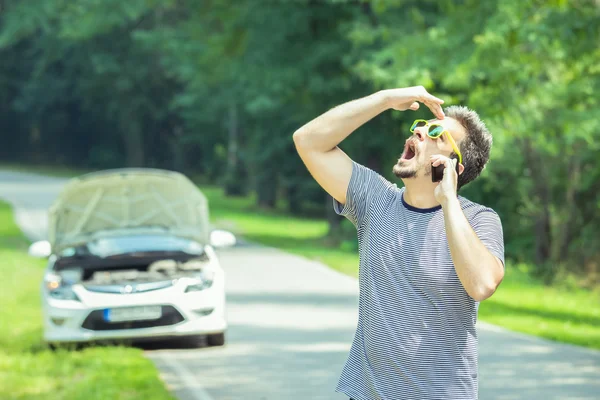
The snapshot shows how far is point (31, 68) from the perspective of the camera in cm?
7969

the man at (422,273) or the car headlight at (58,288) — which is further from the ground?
the man at (422,273)

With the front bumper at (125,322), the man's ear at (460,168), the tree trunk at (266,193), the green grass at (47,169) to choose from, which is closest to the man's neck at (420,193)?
the man's ear at (460,168)

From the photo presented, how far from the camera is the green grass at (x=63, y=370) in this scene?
9.80m

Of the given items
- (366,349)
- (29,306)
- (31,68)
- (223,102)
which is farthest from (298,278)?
(31,68)

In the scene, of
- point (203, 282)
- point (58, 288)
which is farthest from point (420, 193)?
point (58, 288)

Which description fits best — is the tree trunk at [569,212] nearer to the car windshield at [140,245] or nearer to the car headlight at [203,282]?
the car windshield at [140,245]

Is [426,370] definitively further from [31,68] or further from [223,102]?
[31,68]

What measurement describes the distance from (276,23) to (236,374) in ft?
62.6

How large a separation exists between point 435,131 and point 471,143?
6.8 inches

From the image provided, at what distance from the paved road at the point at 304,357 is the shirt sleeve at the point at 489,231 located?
5566mm

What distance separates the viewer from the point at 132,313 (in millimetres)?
12227

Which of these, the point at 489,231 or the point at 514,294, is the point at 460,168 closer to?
the point at 489,231

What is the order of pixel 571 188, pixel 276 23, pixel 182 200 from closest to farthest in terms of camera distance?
1. pixel 182 200
2. pixel 571 188
3. pixel 276 23

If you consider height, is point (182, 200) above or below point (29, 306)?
above
